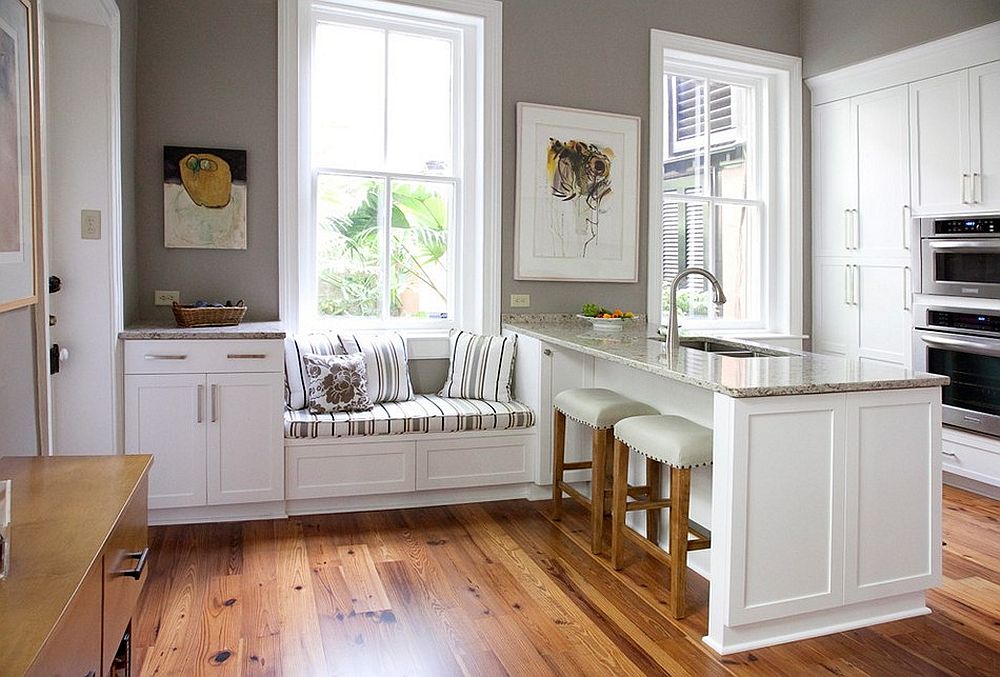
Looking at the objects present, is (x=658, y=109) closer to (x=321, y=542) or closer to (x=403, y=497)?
(x=403, y=497)

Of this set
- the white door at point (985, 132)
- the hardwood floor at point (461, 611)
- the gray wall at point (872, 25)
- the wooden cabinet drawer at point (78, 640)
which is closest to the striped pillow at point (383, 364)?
the hardwood floor at point (461, 611)

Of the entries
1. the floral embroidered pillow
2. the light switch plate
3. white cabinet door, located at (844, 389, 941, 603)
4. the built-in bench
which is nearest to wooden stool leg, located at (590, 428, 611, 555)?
the built-in bench

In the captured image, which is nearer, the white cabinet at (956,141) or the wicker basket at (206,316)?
the wicker basket at (206,316)

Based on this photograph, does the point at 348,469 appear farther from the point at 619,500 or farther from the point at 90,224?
the point at 90,224

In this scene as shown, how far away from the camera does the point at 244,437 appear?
3.64 metres

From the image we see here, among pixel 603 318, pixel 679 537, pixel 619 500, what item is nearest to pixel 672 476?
pixel 679 537

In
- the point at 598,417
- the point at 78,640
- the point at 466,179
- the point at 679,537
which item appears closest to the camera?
the point at 78,640

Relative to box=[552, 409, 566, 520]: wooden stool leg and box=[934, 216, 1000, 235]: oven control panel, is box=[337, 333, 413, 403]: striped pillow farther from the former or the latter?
box=[934, 216, 1000, 235]: oven control panel

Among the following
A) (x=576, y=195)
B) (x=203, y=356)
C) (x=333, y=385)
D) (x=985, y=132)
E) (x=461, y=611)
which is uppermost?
(x=985, y=132)

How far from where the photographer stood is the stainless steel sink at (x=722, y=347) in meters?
3.50

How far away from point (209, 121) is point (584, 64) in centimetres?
214

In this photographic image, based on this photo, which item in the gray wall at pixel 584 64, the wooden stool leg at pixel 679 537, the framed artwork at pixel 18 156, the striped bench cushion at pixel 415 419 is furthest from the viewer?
the gray wall at pixel 584 64

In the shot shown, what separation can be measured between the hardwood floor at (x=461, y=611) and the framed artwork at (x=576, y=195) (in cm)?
168

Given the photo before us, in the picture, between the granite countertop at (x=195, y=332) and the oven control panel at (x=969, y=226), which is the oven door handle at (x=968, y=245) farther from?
the granite countertop at (x=195, y=332)
